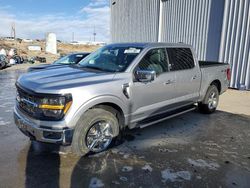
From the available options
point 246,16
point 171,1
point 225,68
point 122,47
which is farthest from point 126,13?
point 122,47

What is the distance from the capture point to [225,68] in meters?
7.16

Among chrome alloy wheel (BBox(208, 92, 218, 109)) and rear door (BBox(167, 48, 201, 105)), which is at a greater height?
rear door (BBox(167, 48, 201, 105))

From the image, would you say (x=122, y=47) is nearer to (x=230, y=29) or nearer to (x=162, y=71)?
(x=162, y=71)

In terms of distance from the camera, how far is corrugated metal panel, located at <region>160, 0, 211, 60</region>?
38.6 feet

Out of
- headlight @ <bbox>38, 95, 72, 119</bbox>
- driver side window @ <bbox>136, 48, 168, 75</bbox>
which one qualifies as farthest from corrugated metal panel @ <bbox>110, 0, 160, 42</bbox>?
headlight @ <bbox>38, 95, 72, 119</bbox>

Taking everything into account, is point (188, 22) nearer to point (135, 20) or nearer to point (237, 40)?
point (237, 40)

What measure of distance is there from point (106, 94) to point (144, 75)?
30.4 inches

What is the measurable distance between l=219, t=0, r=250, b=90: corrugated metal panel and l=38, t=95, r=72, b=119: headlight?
352 inches

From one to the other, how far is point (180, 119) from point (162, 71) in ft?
6.31

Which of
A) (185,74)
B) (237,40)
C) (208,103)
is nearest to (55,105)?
(185,74)

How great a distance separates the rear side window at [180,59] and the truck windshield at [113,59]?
2.88ft

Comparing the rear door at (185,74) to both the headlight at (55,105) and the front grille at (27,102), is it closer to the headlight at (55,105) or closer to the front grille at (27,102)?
the headlight at (55,105)

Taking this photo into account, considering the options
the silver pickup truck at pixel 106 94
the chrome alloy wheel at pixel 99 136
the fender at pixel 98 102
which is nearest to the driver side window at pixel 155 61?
the silver pickup truck at pixel 106 94

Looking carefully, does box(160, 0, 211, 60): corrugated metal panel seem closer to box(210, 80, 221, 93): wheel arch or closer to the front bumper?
box(210, 80, 221, 93): wheel arch
